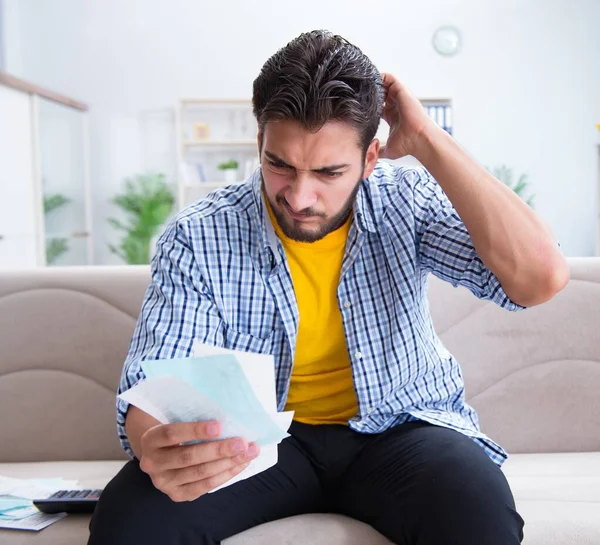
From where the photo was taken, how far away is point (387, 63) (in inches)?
262

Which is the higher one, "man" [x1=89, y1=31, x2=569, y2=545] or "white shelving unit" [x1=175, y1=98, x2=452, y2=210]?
"white shelving unit" [x1=175, y1=98, x2=452, y2=210]

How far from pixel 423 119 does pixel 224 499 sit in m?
0.76

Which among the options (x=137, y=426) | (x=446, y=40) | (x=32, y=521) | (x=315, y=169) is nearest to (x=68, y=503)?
(x=32, y=521)

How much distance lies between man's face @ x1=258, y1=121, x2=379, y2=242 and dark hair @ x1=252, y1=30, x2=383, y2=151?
21mm

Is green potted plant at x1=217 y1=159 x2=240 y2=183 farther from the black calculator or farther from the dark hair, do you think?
the black calculator

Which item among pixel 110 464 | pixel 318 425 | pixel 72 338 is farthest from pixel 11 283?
pixel 318 425

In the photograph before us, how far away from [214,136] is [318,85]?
18.1 ft

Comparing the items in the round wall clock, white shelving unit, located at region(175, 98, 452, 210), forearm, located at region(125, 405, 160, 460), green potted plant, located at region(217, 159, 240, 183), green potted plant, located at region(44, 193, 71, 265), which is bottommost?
forearm, located at region(125, 405, 160, 460)

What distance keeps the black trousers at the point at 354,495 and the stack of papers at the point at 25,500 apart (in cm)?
20

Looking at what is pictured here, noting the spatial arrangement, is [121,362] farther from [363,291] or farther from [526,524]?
[526,524]

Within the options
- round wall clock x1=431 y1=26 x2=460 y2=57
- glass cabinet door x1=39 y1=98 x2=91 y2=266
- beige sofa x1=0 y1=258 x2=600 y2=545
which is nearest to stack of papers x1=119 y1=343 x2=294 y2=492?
beige sofa x1=0 y1=258 x2=600 y2=545

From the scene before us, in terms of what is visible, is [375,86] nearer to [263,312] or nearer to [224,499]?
[263,312]

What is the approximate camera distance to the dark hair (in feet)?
4.11

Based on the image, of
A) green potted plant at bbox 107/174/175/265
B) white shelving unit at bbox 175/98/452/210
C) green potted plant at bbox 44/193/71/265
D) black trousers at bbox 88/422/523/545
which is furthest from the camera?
white shelving unit at bbox 175/98/452/210
